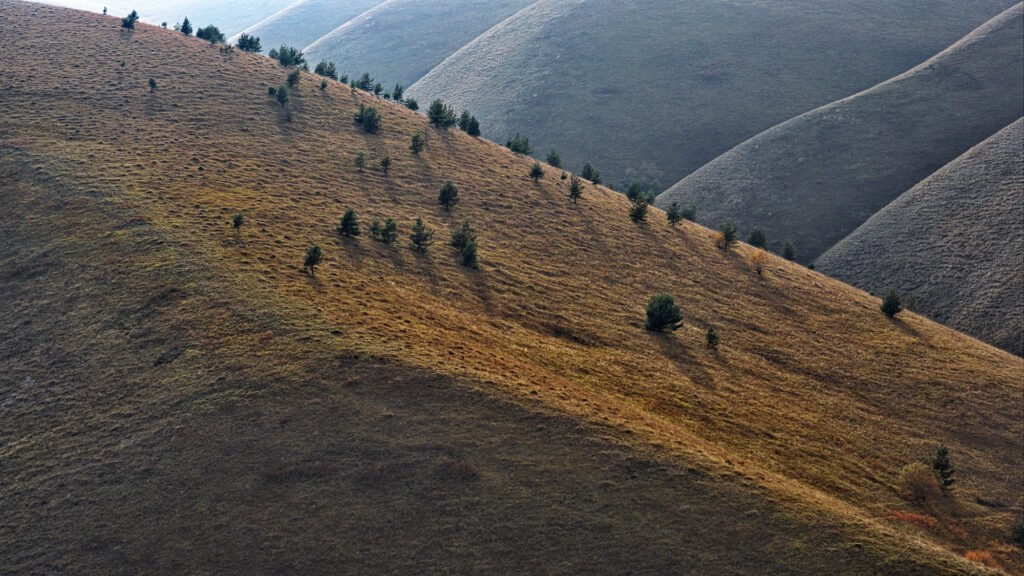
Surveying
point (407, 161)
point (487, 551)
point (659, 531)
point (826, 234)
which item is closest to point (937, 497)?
Result: point (659, 531)

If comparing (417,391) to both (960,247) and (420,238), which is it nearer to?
(420,238)

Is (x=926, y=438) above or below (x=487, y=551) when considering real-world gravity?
above

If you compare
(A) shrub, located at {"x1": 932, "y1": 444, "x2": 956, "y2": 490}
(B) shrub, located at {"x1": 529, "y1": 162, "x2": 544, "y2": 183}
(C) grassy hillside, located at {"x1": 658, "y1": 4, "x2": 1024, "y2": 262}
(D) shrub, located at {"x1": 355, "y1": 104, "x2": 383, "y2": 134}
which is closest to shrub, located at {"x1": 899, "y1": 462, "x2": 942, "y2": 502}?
(A) shrub, located at {"x1": 932, "y1": 444, "x2": 956, "y2": 490}

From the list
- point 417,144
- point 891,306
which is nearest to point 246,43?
point 417,144

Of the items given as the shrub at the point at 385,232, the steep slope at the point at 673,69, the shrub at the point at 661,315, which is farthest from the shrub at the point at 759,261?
the steep slope at the point at 673,69

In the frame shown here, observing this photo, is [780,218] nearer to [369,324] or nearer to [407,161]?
[407,161]

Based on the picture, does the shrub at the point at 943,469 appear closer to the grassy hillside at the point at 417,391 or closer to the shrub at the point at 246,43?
the grassy hillside at the point at 417,391
